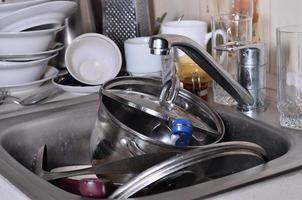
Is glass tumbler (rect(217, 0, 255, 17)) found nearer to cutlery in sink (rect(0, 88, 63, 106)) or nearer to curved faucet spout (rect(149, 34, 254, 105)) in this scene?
curved faucet spout (rect(149, 34, 254, 105))

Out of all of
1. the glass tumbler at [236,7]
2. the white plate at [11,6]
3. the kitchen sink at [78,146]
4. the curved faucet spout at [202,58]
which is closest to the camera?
the kitchen sink at [78,146]

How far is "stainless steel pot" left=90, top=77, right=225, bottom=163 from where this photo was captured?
86cm

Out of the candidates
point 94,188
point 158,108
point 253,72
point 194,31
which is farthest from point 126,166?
point 194,31

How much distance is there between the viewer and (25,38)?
1229 mm

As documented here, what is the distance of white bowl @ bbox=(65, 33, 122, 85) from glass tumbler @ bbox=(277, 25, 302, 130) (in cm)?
42

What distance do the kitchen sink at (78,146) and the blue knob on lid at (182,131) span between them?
0.06 m

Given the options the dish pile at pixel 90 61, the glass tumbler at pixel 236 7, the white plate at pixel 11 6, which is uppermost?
the white plate at pixel 11 6

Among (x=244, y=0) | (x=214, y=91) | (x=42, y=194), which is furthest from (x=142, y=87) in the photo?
(x=42, y=194)

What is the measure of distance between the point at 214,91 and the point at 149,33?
1.10 feet

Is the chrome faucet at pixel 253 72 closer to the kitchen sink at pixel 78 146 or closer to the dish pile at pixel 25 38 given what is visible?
the kitchen sink at pixel 78 146

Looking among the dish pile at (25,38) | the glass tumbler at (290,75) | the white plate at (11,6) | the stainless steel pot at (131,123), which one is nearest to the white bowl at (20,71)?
the dish pile at (25,38)

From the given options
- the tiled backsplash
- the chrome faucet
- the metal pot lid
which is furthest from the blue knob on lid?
the tiled backsplash

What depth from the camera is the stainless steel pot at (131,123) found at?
0.86 meters

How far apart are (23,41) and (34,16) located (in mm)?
57
